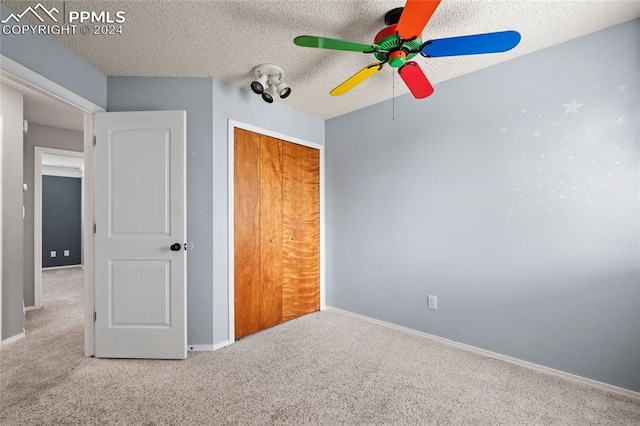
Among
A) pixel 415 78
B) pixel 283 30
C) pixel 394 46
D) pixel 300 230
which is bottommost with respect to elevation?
pixel 300 230

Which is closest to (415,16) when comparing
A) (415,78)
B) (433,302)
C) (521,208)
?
(415,78)

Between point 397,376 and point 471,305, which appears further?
point 471,305

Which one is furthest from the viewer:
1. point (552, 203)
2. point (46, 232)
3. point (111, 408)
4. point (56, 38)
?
point (46, 232)

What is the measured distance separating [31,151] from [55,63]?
265 centimetres

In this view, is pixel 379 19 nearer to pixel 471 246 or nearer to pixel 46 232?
pixel 471 246

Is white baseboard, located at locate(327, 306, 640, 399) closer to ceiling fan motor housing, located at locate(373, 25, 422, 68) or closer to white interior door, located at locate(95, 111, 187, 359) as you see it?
white interior door, located at locate(95, 111, 187, 359)

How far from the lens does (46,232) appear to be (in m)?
6.04

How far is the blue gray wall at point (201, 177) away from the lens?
247 cm

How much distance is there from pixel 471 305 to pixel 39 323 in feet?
14.1

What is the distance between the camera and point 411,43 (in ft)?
5.26

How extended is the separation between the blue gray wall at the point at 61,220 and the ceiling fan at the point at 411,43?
7.31 metres

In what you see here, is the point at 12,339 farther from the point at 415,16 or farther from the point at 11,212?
the point at 415,16

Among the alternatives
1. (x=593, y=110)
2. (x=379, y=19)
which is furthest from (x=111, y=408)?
(x=593, y=110)

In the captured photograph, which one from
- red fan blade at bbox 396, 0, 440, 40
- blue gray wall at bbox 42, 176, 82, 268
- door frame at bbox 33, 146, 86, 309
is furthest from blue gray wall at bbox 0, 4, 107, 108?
blue gray wall at bbox 42, 176, 82, 268
